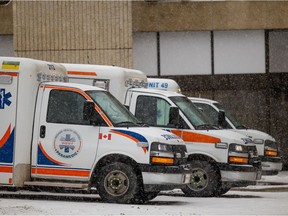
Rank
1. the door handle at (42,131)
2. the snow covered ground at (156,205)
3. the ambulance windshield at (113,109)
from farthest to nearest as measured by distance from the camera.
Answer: the door handle at (42,131) → the ambulance windshield at (113,109) → the snow covered ground at (156,205)

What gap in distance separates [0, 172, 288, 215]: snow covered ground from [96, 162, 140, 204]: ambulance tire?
220mm

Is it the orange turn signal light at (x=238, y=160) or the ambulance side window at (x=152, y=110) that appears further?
the ambulance side window at (x=152, y=110)

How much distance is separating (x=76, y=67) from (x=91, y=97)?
2.66 m

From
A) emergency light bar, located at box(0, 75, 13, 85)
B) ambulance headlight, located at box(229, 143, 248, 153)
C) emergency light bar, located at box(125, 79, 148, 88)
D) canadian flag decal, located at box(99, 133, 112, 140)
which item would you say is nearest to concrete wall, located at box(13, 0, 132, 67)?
emergency light bar, located at box(125, 79, 148, 88)

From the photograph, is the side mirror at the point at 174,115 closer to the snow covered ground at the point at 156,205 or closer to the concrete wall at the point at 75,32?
the snow covered ground at the point at 156,205

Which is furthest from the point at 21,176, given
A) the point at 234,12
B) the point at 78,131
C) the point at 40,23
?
the point at 234,12

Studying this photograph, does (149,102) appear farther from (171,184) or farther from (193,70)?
(193,70)

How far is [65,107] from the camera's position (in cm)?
1795

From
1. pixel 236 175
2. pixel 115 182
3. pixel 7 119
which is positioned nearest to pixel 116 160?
pixel 115 182

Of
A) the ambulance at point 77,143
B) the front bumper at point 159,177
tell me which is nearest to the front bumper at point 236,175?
the ambulance at point 77,143

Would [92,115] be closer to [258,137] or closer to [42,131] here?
[42,131]

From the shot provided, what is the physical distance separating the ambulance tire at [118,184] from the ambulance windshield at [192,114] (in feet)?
9.73

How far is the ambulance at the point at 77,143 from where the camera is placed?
1738cm

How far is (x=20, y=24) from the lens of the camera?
29.5 m
